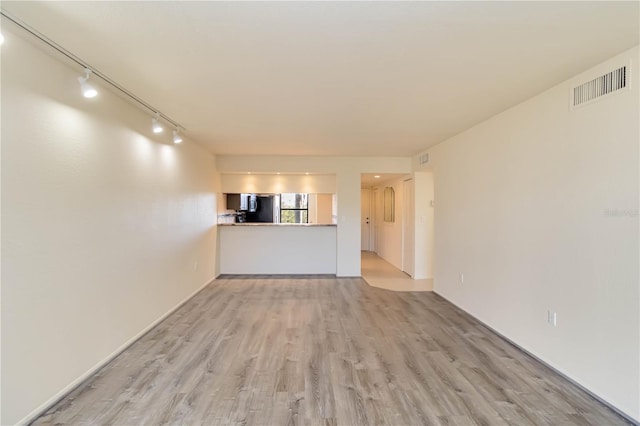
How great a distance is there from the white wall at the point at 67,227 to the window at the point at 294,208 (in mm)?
3257

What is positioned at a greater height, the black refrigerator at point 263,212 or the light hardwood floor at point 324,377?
the black refrigerator at point 263,212

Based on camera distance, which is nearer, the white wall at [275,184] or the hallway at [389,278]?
the hallway at [389,278]

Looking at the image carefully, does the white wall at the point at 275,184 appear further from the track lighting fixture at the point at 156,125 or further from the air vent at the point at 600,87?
the air vent at the point at 600,87

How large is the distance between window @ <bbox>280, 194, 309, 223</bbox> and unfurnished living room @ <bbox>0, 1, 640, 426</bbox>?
9.17 ft

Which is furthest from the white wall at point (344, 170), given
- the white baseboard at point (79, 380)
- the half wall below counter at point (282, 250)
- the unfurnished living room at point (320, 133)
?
the white baseboard at point (79, 380)

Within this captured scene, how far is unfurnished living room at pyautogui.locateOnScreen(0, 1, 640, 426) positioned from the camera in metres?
1.78

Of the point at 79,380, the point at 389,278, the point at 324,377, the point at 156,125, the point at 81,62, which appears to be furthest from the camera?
the point at 389,278

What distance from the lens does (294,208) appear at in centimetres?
677

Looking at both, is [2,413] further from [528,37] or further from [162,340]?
[528,37]

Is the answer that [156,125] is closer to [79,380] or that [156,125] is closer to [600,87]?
[79,380]

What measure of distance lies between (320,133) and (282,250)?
9.61 feet

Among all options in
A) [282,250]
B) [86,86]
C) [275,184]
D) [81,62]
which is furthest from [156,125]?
[282,250]

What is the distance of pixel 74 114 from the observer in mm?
2277

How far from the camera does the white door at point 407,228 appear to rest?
241 inches
